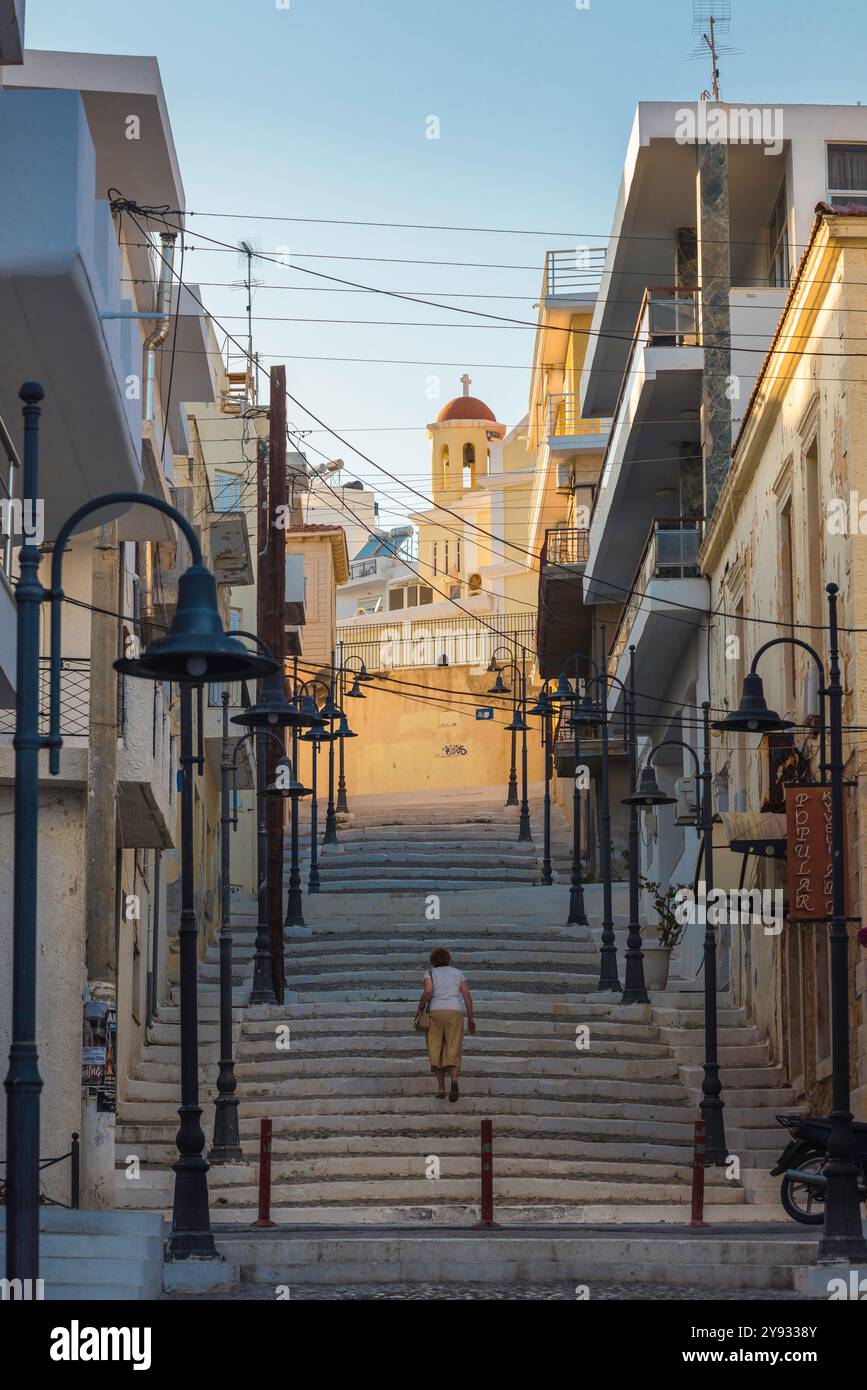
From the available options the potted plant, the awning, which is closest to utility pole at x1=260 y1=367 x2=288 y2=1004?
the potted plant

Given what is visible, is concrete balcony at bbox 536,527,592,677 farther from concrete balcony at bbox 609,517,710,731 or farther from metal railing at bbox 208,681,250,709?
concrete balcony at bbox 609,517,710,731

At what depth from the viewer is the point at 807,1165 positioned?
66.5ft

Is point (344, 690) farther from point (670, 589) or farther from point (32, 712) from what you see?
point (32, 712)

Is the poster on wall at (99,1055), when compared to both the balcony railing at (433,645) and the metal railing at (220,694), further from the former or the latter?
the balcony railing at (433,645)

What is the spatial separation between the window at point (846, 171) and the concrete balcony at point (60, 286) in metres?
15.1

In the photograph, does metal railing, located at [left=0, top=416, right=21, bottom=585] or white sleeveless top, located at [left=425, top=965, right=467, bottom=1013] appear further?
white sleeveless top, located at [left=425, top=965, right=467, bottom=1013]

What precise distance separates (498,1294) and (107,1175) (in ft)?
20.2

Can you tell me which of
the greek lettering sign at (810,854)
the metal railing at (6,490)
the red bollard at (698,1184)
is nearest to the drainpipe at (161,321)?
the metal railing at (6,490)

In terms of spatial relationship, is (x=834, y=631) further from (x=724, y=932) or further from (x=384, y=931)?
(x=384, y=931)

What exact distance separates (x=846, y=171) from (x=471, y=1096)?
13471 millimetres

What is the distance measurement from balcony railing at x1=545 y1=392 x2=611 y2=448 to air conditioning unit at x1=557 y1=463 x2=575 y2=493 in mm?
758

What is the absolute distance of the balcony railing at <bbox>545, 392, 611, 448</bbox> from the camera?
1845 inches
